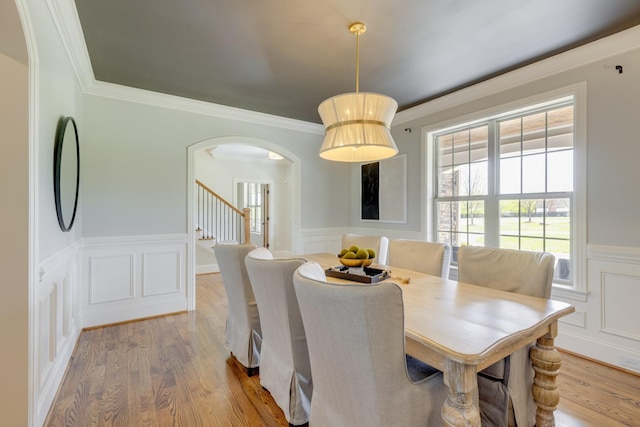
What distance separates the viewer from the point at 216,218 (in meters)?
6.45

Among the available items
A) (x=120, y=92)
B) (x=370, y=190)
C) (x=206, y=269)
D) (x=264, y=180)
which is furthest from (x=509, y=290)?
(x=264, y=180)

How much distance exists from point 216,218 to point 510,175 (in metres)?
5.45

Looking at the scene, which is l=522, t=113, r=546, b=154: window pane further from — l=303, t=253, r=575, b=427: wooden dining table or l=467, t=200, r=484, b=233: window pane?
l=303, t=253, r=575, b=427: wooden dining table

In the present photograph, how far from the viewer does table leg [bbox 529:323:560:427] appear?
149 cm

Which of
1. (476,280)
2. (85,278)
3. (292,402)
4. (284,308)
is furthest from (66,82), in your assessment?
(476,280)

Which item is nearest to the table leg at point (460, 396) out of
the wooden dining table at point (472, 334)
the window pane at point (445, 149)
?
the wooden dining table at point (472, 334)

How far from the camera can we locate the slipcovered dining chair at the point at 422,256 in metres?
2.37

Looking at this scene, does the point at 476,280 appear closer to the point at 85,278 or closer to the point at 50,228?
the point at 50,228

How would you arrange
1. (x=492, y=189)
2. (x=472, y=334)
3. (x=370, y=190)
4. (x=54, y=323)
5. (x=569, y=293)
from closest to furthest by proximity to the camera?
(x=472, y=334) → (x=54, y=323) → (x=569, y=293) → (x=492, y=189) → (x=370, y=190)

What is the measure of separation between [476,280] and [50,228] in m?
2.92

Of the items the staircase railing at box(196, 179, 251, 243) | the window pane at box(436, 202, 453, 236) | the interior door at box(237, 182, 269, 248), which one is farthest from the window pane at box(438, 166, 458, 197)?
the interior door at box(237, 182, 269, 248)

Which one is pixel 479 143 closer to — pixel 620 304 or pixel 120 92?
pixel 620 304

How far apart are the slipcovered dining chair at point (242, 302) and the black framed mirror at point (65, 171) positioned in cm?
116
